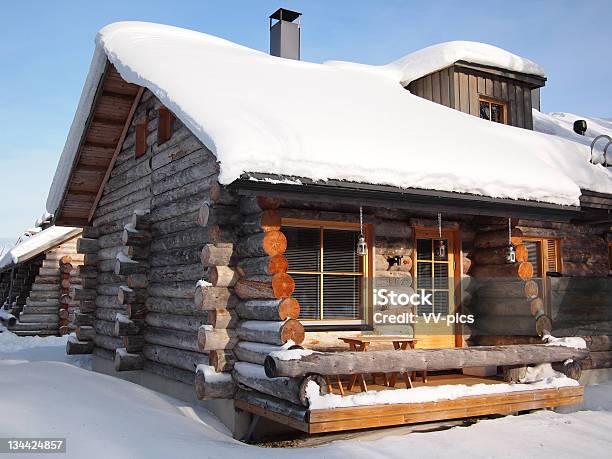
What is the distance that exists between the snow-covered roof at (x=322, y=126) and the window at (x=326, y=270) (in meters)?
1.51

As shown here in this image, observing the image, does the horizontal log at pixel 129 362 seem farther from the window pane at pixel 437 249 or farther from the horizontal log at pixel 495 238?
the horizontal log at pixel 495 238

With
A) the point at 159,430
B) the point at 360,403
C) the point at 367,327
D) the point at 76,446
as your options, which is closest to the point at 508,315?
the point at 367,327

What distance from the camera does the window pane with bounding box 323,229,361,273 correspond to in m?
9.33

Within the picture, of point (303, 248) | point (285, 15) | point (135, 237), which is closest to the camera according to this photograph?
point (303, 248)

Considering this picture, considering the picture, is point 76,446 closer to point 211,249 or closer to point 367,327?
point 211,249

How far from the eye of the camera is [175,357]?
9750mm

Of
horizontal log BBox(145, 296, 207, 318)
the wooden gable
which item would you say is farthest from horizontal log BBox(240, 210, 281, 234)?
the wooden gable

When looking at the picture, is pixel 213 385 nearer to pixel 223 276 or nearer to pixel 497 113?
pixel 223 276

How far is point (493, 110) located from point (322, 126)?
6.64 meters

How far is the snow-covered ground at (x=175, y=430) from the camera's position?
6.25 m

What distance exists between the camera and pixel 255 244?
777 centimetres

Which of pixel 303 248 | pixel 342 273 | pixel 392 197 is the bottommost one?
pixel 342 273

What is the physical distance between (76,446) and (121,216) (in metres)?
7.31

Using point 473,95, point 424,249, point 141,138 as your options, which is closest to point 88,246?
point 141,138
